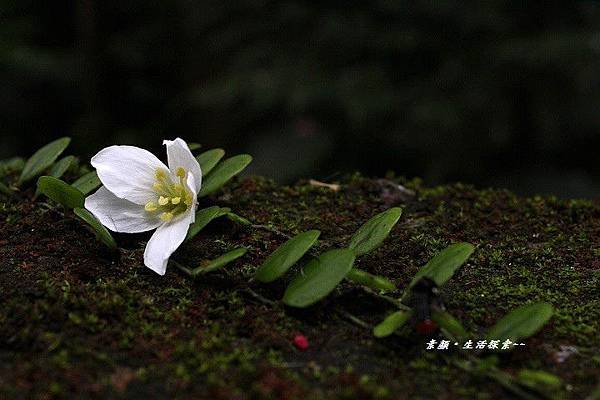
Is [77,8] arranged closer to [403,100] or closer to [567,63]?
[403,100]

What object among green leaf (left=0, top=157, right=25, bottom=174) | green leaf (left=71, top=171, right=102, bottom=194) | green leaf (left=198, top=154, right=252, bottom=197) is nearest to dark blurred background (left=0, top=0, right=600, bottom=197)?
green leaf (left=0, top=157, right=25, bottom=174)

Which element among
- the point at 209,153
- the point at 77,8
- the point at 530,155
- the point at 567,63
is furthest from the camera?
the point at 77,8

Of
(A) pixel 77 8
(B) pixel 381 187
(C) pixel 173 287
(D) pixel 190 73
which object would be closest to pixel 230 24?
(D) pixel 190 73

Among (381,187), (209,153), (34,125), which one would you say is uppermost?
(209,153)

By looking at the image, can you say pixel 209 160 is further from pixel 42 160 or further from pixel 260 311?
pixel 260 311

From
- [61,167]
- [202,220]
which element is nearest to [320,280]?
[202,220]

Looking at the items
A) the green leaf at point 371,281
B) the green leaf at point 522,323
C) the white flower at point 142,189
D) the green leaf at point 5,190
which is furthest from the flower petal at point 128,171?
the green leaf at point 522,323

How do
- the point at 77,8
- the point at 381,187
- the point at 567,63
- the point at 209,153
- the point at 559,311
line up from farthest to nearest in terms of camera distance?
1. the point at 77,8
2. the point at 567,63
3. the point at 381,187
4. the point at 209,153
5. the point at 559,311
